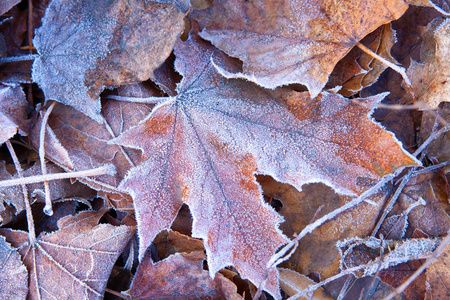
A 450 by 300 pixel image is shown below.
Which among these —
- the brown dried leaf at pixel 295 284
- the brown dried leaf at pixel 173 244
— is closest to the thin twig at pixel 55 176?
the brown dried leaf at pixel 173 244

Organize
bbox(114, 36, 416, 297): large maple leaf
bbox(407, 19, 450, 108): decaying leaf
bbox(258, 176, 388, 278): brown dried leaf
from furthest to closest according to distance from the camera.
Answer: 1. bbox(258, 176, 388, 278): brown dried leaf
2. bbox(407, 19, 450, 108): decaying leaf
3. bbox(114, 36, 416, 297): large maple leaf

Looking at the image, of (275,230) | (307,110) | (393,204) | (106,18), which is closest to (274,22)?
(307,110)

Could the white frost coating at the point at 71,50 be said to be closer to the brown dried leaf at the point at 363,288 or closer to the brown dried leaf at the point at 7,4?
the brown dried leaf at the point at 7,4

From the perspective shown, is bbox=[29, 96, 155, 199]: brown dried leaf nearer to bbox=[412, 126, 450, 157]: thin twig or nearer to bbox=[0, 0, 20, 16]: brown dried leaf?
→ bbox=[0, 0, 20, 16]: brown dried leaf

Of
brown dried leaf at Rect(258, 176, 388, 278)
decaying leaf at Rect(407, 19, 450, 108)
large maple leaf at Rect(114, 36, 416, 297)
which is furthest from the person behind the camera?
brown dried leaf at Rect(258, 176, 388, 278)

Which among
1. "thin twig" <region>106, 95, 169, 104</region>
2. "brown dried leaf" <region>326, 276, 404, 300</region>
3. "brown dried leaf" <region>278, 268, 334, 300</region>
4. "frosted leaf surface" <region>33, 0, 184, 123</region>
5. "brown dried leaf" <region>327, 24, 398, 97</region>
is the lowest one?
"brown dried leaf" <region>278, 268, 334, 300</region>

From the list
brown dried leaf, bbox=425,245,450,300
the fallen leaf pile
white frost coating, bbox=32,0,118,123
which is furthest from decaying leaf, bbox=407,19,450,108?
white frost coating, bbox=32,0,118,123
